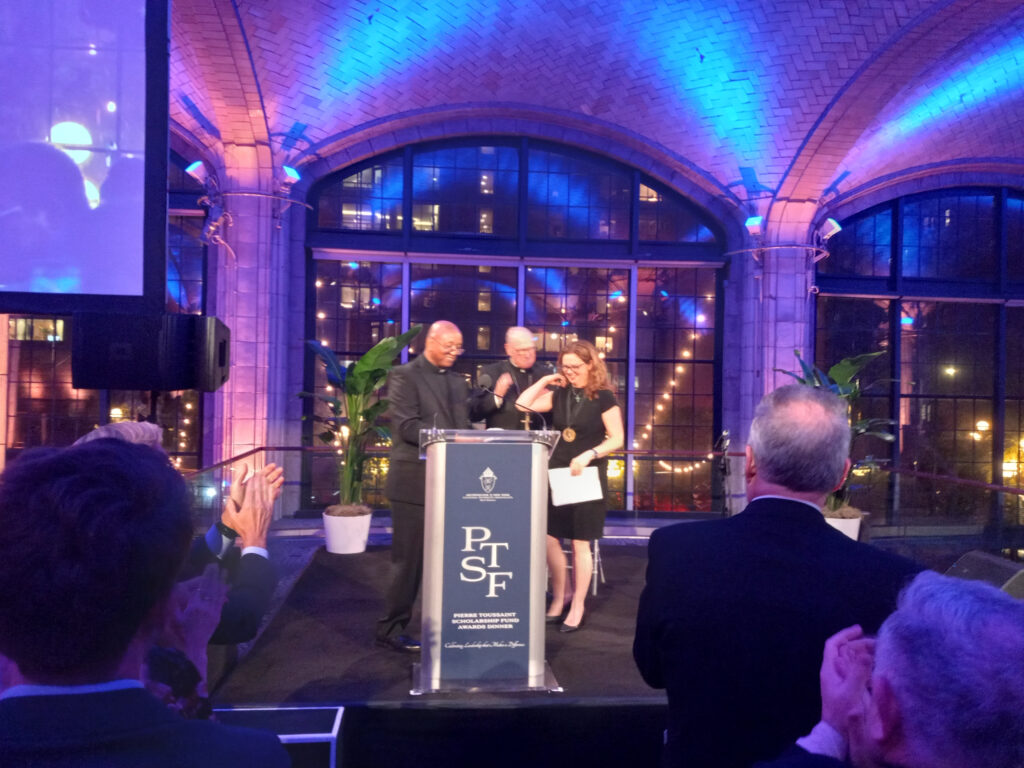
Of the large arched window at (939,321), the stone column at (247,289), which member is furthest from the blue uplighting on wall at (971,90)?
the stone column at (247,289)

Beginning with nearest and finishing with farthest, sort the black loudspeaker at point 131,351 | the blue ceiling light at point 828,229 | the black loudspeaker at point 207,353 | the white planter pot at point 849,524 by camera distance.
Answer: the black loudspeaker at point 131,351 < the black loudspeaker at point 207,353 < the white planter pot at point 849,524 < the blue ceiling light at point 828,229

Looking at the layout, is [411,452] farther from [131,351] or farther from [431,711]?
[131,351]

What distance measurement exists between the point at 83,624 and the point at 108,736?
0.12 metres

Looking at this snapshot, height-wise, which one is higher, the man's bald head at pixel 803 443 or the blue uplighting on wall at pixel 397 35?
the blue uplighting on wall at pixel 397 35

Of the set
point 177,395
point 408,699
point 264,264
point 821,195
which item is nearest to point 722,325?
point 821,195

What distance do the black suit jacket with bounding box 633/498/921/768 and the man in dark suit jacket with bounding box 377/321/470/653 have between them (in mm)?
2102

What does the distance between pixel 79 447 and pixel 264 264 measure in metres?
7.43

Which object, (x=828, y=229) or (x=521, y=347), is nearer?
(x=521, y=347)

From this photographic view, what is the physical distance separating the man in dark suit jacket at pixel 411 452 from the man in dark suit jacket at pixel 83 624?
2656 millimetres

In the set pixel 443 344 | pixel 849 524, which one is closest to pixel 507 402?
pixel 443 344

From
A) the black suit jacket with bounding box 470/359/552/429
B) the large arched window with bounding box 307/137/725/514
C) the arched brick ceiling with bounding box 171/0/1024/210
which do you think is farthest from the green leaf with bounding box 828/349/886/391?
the black suit jacket with bounding box 470/359/552/429

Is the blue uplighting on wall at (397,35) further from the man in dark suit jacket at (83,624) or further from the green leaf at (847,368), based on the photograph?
the man in dark suit jacket at (83,624)

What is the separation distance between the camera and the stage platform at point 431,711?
2869 mm

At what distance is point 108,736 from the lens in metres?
0.78
